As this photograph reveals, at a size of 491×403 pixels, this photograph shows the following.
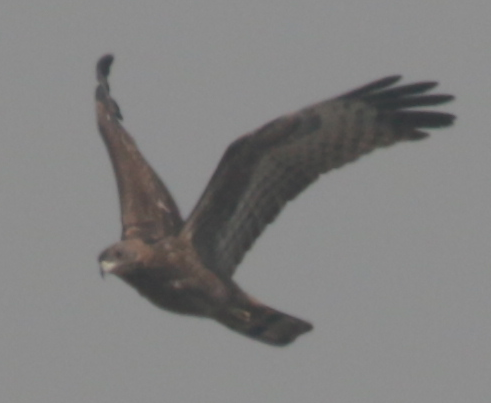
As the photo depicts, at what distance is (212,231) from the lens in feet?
48.5

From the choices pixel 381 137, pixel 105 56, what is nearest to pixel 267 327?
pixel 381 137

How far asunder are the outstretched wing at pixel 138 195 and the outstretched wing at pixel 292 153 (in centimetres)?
33

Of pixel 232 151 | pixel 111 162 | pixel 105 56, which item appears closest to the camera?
pixel 232 151

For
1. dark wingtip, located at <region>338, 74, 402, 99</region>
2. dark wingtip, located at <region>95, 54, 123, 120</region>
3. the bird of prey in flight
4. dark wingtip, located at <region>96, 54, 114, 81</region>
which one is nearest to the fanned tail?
the bird of prey in flight

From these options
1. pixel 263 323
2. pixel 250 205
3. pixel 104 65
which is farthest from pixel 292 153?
pixel 104 65

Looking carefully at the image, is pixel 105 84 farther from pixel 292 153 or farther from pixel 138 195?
pixel 292 153

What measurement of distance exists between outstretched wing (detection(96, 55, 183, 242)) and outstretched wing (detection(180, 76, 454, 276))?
329 mm

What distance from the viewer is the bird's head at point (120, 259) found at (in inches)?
571

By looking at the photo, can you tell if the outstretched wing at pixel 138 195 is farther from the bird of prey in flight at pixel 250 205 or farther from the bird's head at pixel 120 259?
→ the bird's head at pixel 120 259

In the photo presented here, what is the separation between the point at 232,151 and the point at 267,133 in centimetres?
29

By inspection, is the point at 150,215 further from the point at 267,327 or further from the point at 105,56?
the point at 105,56

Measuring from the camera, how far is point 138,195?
15.2 meters

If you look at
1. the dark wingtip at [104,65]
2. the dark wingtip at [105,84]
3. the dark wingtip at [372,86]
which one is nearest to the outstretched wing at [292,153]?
the dark wingtip at [372,86]

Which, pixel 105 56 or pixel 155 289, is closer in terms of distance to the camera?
pixel 155 289
